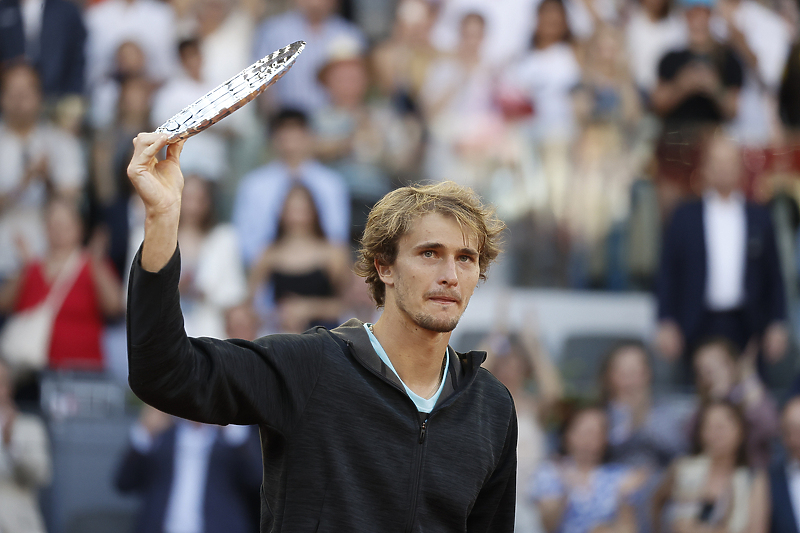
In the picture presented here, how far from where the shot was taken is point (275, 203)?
7859 millimetres

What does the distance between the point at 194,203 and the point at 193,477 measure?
2.11 metres

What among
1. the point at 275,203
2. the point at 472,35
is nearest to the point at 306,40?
the point at 472,35

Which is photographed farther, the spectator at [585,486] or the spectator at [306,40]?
the spectator at [306,40]

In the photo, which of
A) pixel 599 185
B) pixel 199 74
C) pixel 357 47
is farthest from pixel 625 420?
pixel 199 74

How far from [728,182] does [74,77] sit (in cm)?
547

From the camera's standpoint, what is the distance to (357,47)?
880 cm

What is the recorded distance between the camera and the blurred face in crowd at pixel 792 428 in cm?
688

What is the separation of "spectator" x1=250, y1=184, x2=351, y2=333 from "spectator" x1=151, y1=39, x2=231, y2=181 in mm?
870

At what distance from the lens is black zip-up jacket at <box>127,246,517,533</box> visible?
2.49m

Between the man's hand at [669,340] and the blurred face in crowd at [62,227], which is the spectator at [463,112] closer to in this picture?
the man's hand at [669,340]

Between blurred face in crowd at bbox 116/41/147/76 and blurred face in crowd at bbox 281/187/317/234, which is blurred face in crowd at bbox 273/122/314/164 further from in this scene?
blurred face in crowd at bbox 116/41/147/76

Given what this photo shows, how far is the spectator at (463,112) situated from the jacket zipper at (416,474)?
5.47 m

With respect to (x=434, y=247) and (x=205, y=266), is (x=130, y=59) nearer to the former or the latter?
(x=205, y=266)

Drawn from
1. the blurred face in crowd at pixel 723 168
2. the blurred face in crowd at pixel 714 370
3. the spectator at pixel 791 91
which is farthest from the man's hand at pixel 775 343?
the spectator at pixel 791 91
